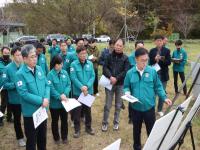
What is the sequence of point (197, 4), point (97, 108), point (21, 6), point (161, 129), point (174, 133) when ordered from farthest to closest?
point (197, 4), point (21, 6), point (97, 108), point (174, 133), point (161, 129)

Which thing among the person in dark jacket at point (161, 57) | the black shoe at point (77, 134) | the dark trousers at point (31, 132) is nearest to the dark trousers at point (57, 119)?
the black shoe at point (77, 134)

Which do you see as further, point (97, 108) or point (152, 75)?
point (97, 108)

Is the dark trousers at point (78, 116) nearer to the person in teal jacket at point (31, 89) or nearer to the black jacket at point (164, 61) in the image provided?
the person in teal jacket at point (31, 89)

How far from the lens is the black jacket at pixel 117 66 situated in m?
6.14

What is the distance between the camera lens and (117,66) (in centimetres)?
621

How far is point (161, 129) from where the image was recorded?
231 centimetres

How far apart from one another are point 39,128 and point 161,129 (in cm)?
272

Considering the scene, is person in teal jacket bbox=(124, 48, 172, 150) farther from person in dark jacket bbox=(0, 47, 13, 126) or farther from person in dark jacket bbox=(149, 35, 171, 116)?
person in dark jacket bbox=(149, 35, 171, 116)

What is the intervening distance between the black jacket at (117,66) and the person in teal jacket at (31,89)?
1819mm

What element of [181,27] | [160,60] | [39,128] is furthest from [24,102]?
[181,27]

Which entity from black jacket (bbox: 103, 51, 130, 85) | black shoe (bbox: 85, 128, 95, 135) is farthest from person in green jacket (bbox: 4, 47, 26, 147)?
black jacket (bbox: 103, 51, 130, 85)

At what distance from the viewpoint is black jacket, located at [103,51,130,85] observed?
6137mm

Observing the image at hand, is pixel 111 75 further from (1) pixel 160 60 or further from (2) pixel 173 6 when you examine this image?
(2) pixel 173 6

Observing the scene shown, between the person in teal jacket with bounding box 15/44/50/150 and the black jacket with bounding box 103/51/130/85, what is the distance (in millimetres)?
1819
